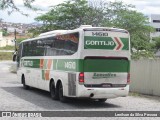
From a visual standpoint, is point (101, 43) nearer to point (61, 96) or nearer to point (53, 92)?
point (61, 96)

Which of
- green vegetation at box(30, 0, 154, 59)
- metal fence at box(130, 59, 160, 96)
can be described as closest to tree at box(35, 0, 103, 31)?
green vegetation at box(30, 0, 154, 59)

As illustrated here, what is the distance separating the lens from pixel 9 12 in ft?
53.5

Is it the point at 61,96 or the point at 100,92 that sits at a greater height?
the point at 100,92

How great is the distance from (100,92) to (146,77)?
5.73m

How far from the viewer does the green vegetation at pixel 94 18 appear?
3669cm

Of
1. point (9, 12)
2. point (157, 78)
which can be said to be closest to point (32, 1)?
point (9, 12)

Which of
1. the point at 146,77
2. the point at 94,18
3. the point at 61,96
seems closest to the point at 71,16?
the point at 94,18

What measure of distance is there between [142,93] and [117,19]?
1879 cm

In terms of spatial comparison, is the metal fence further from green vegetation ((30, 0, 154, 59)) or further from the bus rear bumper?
green vegetation ((30, 0, 154, 59))

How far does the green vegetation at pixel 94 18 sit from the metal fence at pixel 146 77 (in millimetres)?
13016

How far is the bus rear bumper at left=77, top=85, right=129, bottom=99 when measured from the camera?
52.1 ft

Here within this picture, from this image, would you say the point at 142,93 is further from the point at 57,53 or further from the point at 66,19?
the point at 66,19

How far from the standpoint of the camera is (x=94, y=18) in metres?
36.5

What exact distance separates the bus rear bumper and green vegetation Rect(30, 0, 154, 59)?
19.0m
